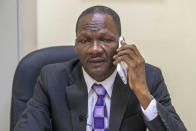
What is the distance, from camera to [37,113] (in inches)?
50.7

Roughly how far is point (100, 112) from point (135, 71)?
22 centimetres

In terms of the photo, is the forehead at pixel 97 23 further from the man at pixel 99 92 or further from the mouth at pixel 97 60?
the mouth at pixel 97 60

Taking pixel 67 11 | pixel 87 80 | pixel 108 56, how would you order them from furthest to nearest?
pixel 67 11, pixel 87 80, pixel 108 56

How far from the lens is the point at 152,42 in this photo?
1856 mm

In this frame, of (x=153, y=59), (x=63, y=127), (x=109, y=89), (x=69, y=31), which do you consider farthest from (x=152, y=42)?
(x=63, y=127)

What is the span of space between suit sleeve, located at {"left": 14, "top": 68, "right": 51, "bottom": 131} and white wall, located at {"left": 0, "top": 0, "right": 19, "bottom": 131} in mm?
397

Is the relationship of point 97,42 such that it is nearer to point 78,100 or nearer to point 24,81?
point 78,100

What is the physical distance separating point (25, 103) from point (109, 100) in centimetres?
39

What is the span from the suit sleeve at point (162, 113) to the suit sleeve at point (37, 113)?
0.41 m

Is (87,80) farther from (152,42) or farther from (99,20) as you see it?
(152,42)

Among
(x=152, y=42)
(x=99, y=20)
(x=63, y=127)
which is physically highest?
(x=99, y=20)

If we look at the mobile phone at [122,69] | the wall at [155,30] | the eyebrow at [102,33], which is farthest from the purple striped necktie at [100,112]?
the wall at [155,30]

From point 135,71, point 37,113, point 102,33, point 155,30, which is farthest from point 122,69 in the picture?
point 155,30

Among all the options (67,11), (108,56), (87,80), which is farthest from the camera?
(67,11)
